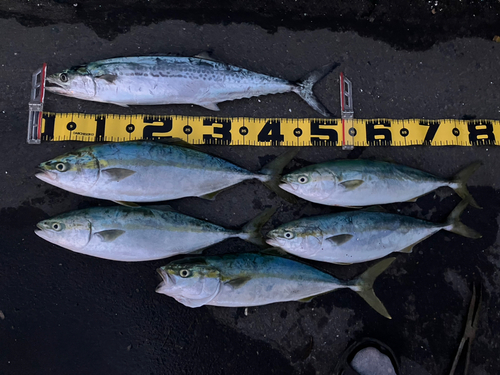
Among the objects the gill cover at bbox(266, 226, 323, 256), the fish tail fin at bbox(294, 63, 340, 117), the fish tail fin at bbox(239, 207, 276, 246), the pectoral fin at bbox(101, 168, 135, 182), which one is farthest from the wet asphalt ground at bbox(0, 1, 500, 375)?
the pectoral fin at bbox(101, 168, 135, 182)

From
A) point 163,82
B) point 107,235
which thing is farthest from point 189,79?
point 107,235

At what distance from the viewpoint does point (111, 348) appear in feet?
10.9

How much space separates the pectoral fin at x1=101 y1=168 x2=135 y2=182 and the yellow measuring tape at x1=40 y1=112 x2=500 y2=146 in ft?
1.70

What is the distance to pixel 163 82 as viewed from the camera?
3.39 meters

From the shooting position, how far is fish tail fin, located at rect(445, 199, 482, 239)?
3.50 meters

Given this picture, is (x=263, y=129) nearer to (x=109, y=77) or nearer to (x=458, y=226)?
(x=109, y=77)

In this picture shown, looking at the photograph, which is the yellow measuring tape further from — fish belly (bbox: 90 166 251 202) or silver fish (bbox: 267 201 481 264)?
silver fish (bbox: 267 201 481 264)

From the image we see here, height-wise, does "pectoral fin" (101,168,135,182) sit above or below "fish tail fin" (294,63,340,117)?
below

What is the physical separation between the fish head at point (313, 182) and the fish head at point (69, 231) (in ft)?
6.51

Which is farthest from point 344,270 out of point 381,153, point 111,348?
point 111,348

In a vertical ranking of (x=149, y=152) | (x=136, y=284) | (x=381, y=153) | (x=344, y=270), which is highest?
(x=381, y=153)

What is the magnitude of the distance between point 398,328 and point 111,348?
3038 mm

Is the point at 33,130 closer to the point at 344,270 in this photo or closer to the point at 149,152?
the point at 149,152

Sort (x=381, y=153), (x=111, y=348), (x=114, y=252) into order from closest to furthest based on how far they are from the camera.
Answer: (x=114, y=252)
(x=111, y=348)
(x=381, y=153)
